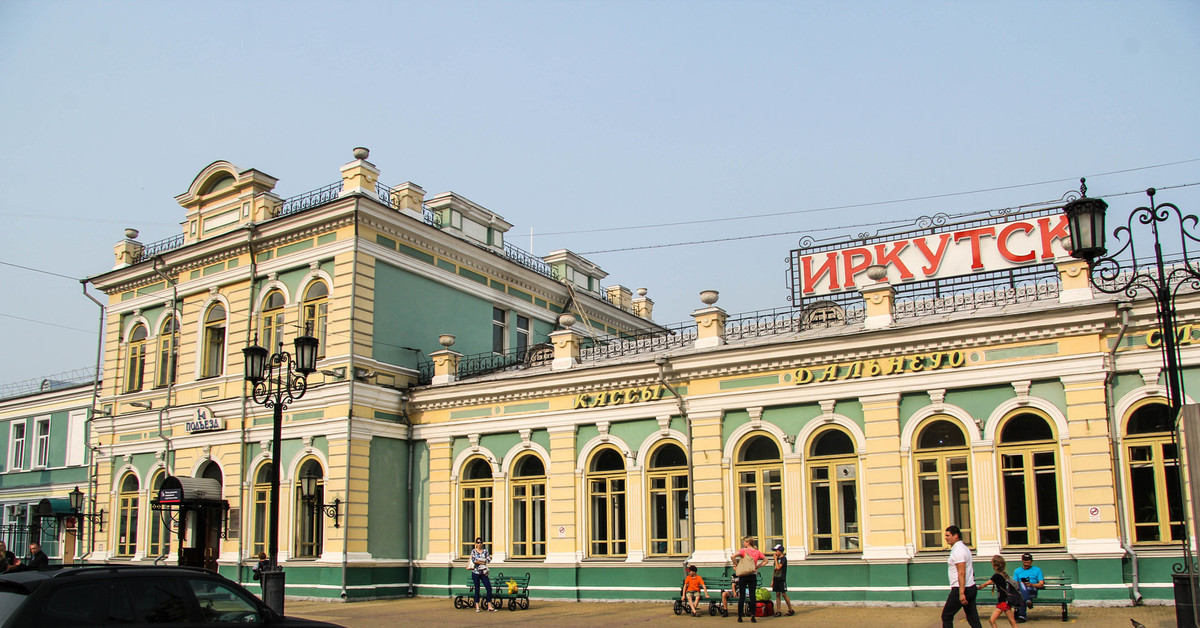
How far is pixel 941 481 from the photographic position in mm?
18844

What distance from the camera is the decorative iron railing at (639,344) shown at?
24234mm

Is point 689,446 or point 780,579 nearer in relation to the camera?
point 780,579

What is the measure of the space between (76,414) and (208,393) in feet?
45.9

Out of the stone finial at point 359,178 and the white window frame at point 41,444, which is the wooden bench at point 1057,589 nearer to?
the stone finial at point 359,178

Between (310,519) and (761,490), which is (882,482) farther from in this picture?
(310,519)

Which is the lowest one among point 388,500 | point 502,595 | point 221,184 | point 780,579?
point 502,595

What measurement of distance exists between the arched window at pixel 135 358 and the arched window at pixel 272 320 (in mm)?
5667

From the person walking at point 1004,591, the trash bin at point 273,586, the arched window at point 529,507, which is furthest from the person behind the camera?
the arched window at point 529,507

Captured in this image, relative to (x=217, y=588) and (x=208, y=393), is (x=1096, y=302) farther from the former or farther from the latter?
(x=208, y=393)

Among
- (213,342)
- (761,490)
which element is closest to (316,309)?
(213,342)

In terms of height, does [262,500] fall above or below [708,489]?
below

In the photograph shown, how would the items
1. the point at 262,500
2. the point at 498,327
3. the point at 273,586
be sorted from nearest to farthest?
the point at 273,586, the point at 262,500, the point at 498,327

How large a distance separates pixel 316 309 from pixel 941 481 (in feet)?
52.4

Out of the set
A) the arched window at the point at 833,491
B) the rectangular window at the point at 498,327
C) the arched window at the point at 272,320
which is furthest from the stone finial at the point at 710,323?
the arched window at the point at 272,320
